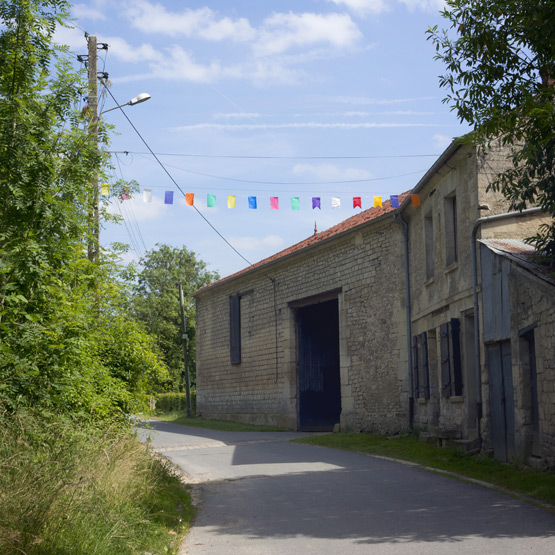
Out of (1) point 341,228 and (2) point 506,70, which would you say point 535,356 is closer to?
(2) point 506,70

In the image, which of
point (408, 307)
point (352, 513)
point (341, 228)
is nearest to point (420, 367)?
point (408, 307)

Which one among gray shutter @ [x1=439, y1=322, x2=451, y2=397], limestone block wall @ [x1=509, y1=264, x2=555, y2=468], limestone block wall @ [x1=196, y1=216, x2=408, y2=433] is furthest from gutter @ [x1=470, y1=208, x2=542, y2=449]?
limestone block wall @ [x1=196, y1=216, x2=408, y2=433]

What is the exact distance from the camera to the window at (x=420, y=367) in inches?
677

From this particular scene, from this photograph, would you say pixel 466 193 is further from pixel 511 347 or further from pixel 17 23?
pixel 17 23

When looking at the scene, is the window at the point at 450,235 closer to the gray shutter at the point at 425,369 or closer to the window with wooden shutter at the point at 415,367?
the gray shutter at the point at 425,369

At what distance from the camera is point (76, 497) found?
604 centimetres

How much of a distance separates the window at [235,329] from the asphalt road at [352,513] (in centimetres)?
1453

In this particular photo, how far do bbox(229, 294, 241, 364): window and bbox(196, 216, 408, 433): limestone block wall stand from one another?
0.32 metres

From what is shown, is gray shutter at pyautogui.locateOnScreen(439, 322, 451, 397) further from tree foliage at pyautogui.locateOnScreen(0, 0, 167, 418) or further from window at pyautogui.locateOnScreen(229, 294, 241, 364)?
window at pyautogui.locateOnScreen(229, 294, 241, 364)

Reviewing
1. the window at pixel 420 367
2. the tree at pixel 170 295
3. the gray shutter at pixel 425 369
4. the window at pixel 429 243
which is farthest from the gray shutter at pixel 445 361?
the tree at pixel 170 295

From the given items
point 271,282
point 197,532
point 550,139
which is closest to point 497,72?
point 550,139

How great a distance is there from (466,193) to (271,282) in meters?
12.5

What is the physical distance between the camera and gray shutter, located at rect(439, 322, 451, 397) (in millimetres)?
15531

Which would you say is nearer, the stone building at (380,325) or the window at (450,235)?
the stone building at (380,325)
